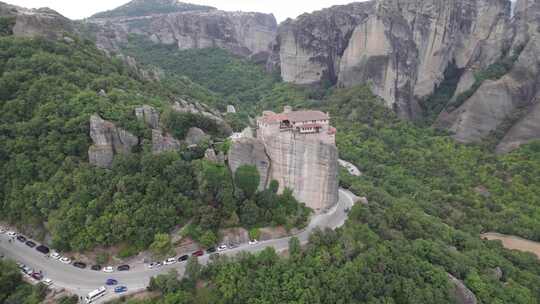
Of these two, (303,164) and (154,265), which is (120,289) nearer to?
(154,265)

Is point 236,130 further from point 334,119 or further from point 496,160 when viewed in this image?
point 496,160

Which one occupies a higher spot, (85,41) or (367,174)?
(85,41)

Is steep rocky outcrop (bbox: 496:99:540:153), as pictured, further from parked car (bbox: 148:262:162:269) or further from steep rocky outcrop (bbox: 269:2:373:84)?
parked car (bbox: 148:262:162:269)

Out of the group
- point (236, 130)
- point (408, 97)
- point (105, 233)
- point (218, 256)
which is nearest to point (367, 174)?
point (236, 130)

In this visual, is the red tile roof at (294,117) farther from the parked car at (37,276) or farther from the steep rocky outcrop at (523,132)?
the steep rocky outcrop at (523,132)

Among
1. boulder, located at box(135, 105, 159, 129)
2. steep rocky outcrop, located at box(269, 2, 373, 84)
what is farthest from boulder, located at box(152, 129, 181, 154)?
steep rocky outcrop, located at box(269, 2, 373, 84)

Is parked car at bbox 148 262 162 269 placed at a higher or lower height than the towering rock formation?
lower

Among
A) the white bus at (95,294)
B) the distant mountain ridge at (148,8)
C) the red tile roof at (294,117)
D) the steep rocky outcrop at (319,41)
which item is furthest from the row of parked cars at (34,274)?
the distant mountain ridge at (148,8)
